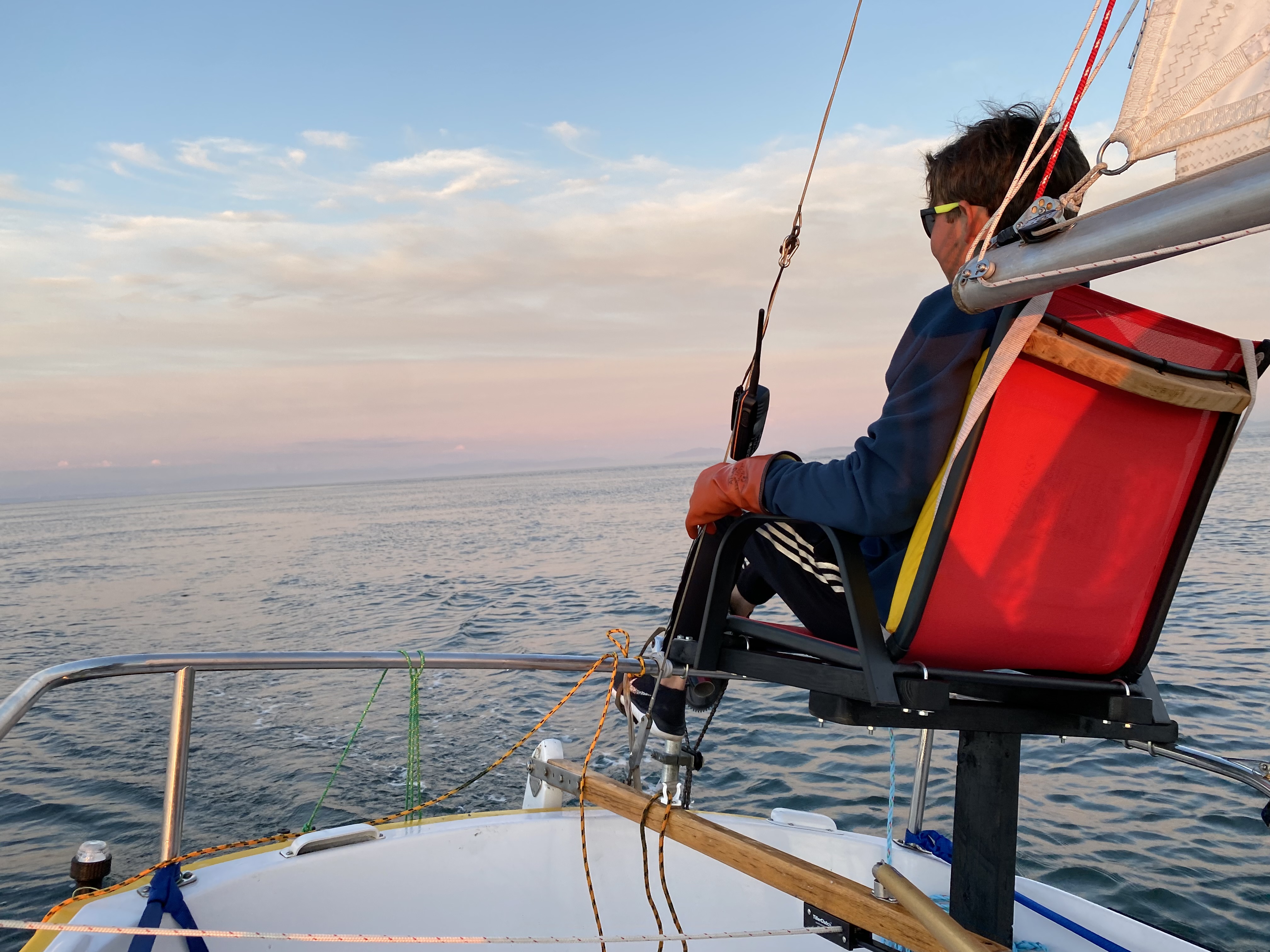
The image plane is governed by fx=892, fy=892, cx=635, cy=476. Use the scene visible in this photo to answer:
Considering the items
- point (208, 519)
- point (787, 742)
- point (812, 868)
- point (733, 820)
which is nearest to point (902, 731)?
point (787, 742)

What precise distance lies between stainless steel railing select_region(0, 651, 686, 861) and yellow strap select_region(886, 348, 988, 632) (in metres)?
0.52

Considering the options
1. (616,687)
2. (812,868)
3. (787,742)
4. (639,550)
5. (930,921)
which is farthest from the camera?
(639,550)

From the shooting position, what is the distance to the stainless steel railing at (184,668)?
1.83 meters

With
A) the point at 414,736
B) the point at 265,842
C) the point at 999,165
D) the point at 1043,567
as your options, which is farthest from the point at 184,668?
the point at 999,165

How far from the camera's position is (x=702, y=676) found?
2037mm

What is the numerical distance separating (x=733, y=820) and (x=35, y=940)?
1.74 m

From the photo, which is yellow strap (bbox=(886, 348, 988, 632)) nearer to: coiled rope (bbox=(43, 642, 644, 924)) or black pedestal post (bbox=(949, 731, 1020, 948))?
black pedestal post (bbox=(949, 731, 1020, 948))

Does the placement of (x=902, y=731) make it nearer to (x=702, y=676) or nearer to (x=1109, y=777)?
(x=1109, y=777)

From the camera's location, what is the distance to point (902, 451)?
1543 millimetres

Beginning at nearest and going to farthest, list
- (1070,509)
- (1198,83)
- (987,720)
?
(1198,83)
(1070,509)
(987,720)

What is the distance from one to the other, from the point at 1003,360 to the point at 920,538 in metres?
0.33

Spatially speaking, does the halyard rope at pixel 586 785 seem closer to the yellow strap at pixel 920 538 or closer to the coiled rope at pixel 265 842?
the coiled rope at pixel 265 842

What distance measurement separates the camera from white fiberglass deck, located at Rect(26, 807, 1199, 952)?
86.4 inches

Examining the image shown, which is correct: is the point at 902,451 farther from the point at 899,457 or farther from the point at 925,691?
the point at 925,691
